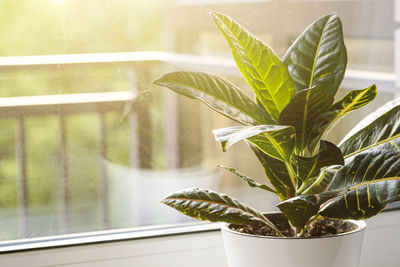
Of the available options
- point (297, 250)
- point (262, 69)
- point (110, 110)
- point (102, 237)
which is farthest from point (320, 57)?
point (102, 237)

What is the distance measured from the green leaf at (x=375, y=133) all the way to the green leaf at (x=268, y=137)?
0.40 ft

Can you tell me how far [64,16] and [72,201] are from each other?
422 mm

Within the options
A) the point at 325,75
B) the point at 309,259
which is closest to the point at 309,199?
the point at 309,259

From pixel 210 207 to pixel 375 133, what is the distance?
313 mm

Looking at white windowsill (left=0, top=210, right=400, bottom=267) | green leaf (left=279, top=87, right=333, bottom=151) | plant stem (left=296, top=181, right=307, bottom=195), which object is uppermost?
green leaf (left=279, top=87, right=333, bottom=151)

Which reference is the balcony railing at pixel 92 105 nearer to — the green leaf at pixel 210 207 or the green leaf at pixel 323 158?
the green leaf at pixel 210 207

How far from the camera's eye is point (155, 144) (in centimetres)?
130

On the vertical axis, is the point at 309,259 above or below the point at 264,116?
below

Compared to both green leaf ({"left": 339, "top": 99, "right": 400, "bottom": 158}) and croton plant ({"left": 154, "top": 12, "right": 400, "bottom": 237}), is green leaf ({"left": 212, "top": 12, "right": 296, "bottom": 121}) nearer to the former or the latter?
croton plant ({"left": 154, "top": 12, "right": 400, "bottom": 237})

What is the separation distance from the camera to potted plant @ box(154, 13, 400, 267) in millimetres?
831

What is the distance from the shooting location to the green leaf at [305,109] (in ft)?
2.64

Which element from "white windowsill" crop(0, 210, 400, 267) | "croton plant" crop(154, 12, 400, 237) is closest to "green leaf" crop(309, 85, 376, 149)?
"croton plant" crop(154, 12, 400, 237)

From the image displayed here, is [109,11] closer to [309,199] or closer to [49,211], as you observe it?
[49,211]

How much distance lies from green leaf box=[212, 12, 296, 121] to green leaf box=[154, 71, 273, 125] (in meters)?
0.03
